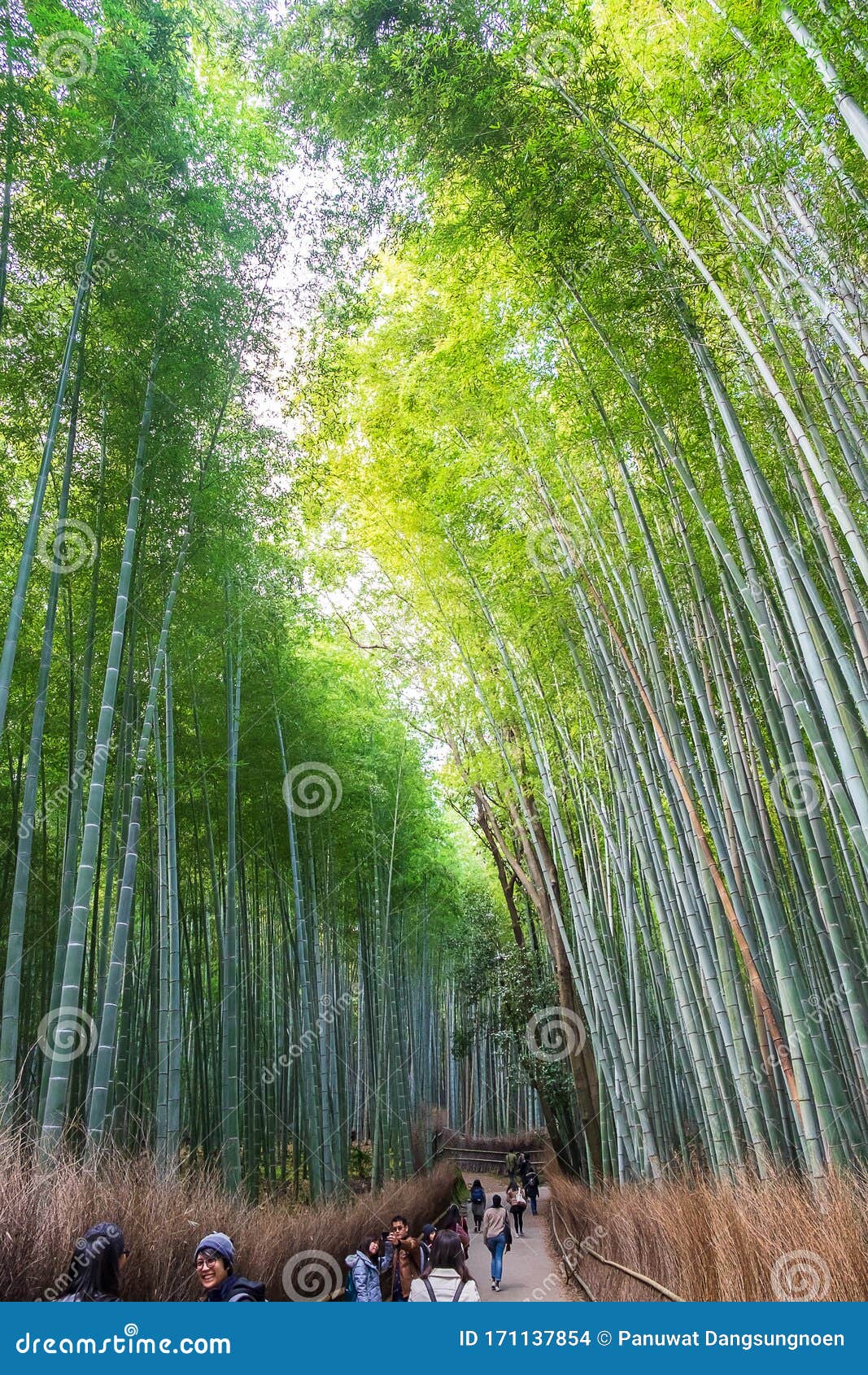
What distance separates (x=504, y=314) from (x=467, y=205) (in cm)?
83

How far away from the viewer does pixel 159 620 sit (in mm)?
5164

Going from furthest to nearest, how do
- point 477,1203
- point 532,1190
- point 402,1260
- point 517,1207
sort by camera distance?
point 532,1190, point 477,1203, point 517,1207, point 402,1260

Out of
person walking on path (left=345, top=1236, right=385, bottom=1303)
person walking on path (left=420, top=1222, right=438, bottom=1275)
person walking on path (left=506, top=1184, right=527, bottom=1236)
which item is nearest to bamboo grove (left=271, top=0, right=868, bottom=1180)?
person walking on path (left=420, top=1222, right=438, bottom=1275)

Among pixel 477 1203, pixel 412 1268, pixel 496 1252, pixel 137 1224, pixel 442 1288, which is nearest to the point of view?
pixel 137 1224

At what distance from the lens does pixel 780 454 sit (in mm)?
3537

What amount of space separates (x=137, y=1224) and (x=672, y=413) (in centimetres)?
424

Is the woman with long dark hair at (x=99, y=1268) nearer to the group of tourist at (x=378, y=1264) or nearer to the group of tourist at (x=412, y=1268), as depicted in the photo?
the group of tourist at (x=378, y=1264)

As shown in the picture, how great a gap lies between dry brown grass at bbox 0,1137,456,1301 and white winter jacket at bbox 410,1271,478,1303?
64cm

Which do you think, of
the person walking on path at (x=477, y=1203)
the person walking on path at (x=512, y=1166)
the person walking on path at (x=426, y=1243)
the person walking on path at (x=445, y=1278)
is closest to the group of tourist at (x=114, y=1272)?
the person walking on path at (x=445, y=1278)

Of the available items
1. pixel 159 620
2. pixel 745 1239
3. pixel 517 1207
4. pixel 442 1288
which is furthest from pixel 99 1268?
pixel 517 1207

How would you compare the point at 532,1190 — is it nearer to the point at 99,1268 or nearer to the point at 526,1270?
the point at 526,1270

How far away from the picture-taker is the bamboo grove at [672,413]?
2846mm

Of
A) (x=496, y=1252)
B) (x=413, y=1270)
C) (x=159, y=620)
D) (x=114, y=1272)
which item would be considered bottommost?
(x=496, y=1252)

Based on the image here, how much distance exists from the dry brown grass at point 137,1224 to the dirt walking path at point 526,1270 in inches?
50.2
